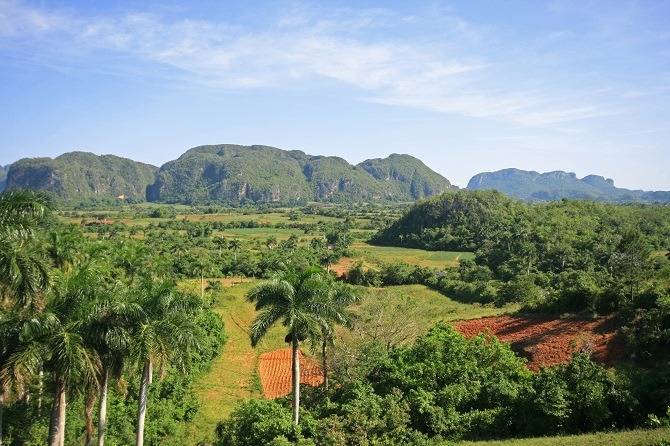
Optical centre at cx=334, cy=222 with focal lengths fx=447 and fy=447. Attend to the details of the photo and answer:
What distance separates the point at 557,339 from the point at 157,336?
19.6m

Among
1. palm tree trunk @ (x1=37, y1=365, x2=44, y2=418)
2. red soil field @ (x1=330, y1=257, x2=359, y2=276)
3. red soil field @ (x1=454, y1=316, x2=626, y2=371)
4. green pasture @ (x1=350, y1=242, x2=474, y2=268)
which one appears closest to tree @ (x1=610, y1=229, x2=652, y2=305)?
red soil field @ (x1=454, y1=316, x2=626, y2=371)

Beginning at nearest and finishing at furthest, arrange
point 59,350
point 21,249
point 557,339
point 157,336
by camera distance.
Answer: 1. point 59,350
2. point 21,249
3. point 157,336
4. point 557,339

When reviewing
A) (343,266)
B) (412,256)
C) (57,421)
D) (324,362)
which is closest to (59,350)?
(57,421)

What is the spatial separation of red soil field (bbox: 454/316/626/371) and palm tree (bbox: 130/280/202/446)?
1361cm

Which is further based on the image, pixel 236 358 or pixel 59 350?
pixel 236 358

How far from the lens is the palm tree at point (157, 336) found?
1145 centimetres

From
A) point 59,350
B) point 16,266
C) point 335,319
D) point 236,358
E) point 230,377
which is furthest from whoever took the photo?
point 236,358

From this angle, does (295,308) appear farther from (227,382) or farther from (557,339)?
(557,339)

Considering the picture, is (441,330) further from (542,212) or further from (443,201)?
(443,201)

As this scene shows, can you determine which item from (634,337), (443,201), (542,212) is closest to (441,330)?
(634,337)

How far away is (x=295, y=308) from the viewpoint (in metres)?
13.5

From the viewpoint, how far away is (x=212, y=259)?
196 feet

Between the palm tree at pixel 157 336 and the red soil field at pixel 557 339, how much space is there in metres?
13.6

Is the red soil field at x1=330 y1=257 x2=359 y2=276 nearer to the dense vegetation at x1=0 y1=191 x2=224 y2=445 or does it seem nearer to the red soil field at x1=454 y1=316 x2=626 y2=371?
the red soil field at x1=454 y1=316 x2=626 y2=371
